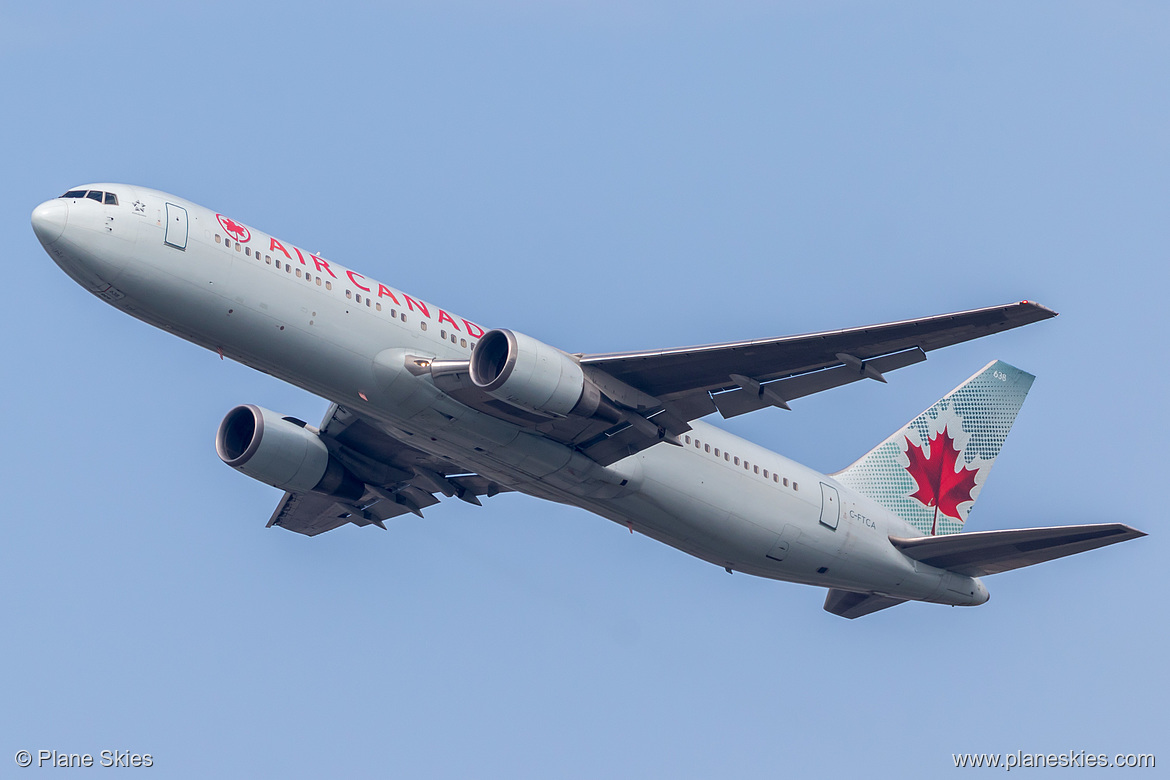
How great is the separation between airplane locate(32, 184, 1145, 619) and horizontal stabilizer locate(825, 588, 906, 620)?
0.22 ft

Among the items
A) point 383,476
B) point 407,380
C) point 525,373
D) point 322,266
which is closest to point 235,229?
point 322,266

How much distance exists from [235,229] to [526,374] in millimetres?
7120

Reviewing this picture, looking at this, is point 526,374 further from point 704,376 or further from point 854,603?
point 854,603

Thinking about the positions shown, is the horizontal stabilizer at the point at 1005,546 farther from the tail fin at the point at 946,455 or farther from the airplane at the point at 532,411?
the tail fin at the point at 946,455

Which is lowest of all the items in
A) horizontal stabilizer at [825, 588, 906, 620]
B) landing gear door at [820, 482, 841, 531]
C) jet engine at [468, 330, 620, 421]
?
horizontal stabilizer at [825, 588, 906, 620]

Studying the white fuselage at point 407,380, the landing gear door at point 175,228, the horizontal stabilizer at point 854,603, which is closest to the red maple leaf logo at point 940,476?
the horizontal stabilizer at point 854,603

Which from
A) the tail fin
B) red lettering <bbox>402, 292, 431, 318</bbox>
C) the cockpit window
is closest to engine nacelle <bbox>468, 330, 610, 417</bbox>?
red lettering <bbox>402, 292, 431, 318</bbox>

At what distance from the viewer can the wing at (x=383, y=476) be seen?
35.8 meters

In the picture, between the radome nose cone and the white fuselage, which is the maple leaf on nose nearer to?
the white fuselage

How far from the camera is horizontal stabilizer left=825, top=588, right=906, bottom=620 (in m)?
37.9

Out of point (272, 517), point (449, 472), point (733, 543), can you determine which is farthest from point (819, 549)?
point (272, 517)

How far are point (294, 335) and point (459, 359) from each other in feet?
13.3

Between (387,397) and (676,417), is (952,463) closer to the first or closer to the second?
(676,417)

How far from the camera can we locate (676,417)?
103 ft
